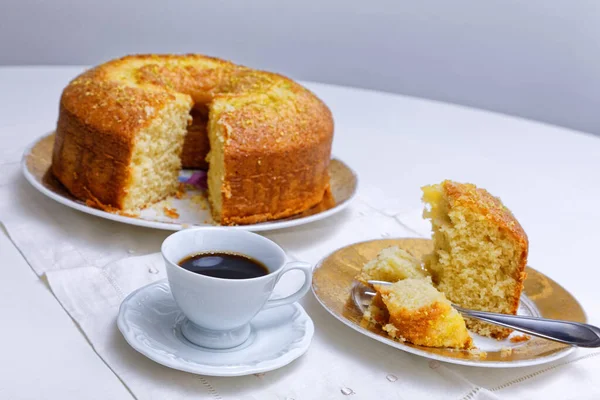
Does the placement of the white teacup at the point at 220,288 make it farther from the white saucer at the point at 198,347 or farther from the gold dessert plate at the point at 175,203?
the gold dessert plate at the point at 175,203

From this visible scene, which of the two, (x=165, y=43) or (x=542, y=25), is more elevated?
(x=542, y=25)

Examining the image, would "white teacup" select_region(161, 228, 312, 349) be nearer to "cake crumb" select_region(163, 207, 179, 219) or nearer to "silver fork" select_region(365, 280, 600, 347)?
"silver fork" select_region(365, 280, 600, 347)

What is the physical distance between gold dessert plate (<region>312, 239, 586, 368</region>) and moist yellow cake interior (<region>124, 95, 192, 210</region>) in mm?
799

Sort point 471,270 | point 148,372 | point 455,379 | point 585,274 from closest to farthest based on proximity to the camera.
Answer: point 148,372 < point 455,379 < point 471,270 < point 585,274

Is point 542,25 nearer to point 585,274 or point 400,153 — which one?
point 400,153

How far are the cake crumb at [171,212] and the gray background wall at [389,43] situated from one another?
3008 millimetres

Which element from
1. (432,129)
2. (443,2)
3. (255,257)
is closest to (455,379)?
(255,257)

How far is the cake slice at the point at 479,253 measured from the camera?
1.86 metres

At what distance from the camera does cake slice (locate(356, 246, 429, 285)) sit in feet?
6.40

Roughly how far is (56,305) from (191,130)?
4.19 feet

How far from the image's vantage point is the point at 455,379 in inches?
65.4

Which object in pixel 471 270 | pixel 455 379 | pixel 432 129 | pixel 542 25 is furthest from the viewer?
pixel 542 25

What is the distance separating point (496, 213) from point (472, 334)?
1.02 feet

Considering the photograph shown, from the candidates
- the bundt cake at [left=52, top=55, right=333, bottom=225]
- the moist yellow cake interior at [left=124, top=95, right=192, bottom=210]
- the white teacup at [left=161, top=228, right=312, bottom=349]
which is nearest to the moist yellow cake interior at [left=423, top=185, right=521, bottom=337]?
the white teacup at [left=161, top=228, right=312, bottom=349]
